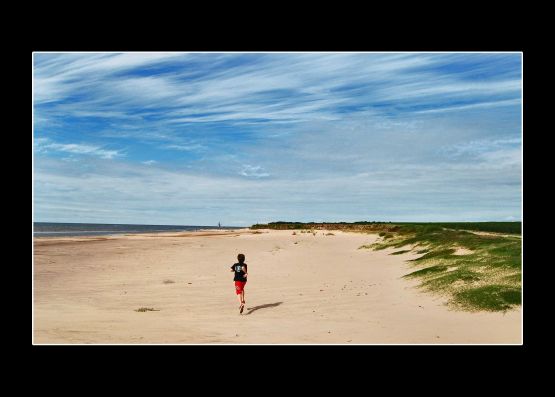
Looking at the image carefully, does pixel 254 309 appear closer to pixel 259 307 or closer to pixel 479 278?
pixel 259 307

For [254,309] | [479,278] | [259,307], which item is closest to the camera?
[254,309]

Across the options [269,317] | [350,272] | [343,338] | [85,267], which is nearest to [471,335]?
[343,338]

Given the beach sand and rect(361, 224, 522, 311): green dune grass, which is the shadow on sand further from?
rect(361, 224, 522, 311): green dune grass

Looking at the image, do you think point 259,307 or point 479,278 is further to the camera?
point 479,278

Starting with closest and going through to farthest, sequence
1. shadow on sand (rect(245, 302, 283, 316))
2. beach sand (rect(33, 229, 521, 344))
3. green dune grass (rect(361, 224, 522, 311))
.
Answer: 1. beach sand (rect(33, 229, 521, 344))
2. green dune grass (rect(361, 224, 522, 311))
3. shadow on sand (rect(245, 302, 283, 316))

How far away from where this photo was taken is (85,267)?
90.5 feet

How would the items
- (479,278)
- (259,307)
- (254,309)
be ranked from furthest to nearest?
(479,278) < (259,307) < (254,309)

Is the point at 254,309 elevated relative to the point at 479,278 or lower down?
lower down

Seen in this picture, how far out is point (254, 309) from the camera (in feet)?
51.3

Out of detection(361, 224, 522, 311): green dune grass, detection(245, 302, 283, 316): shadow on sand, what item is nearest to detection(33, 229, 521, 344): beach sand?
detection(245, 302, 283, 316): shadow on sand

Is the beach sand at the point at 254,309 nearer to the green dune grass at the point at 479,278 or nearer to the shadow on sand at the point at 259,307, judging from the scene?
the shadow on sand at the point at 259,307

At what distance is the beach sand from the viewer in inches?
453

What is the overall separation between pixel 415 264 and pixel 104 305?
16166 millimetres

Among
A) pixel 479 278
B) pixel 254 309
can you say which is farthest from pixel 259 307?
pixel 479 278
